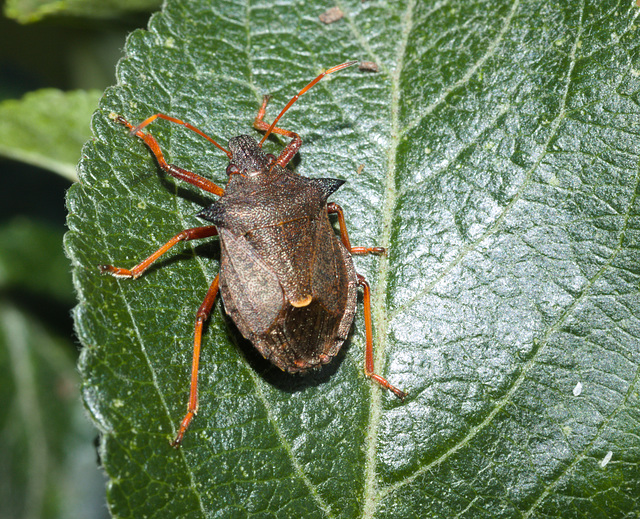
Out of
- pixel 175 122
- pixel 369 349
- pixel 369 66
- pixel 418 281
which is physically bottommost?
pixel 369 349

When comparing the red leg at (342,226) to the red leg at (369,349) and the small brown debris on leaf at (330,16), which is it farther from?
the small brown debris on leaf at (330,16)

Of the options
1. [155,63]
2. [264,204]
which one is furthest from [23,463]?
[155,63]

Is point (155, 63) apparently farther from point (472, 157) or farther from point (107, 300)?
point (472, 157)

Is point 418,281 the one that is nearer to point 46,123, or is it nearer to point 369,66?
point 369,66

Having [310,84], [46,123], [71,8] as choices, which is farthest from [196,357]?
[71,8]

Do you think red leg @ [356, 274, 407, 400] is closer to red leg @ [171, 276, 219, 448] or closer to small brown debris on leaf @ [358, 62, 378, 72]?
red leg @ [171, 276, 219, 448]

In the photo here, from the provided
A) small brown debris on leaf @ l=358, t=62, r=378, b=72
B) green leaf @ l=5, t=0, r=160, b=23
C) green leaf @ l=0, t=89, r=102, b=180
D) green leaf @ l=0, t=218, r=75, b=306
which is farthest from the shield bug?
green leaf @ l=0, t=218, r=75, b=306

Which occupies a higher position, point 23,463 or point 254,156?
point 254,156
